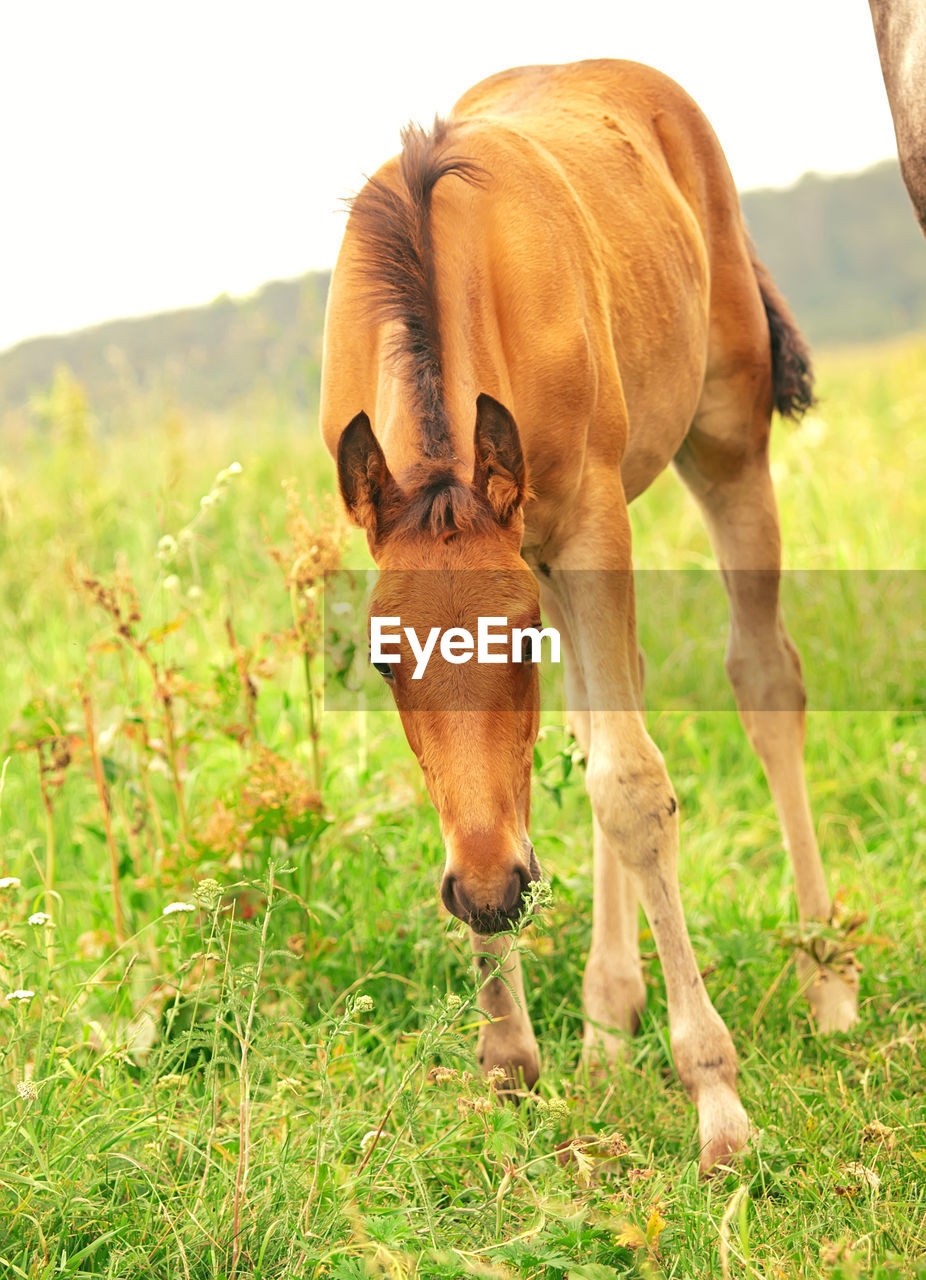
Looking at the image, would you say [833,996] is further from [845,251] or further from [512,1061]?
[845,251]

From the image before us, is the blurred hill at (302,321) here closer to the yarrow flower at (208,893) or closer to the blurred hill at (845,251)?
the blurred hill at (845,251)

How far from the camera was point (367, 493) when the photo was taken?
245 centimetres

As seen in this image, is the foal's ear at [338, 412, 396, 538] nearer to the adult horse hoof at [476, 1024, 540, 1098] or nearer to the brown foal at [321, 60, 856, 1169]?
the brown foal at [321, 60, 856, 1169]

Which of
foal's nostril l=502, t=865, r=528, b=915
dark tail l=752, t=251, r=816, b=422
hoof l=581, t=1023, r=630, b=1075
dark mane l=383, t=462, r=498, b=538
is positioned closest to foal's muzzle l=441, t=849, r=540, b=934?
foal's nostril l=502, t=865, r=528, b=915

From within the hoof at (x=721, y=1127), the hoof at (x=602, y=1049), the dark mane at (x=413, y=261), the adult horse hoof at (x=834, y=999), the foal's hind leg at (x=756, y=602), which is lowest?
the adult horse hoof at (x=834, y=999)

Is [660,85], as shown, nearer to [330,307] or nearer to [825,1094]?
[330,307]

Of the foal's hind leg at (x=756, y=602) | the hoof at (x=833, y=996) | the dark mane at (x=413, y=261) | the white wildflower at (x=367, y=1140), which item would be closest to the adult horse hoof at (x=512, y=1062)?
the white wildflower at (x=367, y=1140)

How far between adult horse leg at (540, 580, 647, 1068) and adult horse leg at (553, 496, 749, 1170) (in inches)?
9.3

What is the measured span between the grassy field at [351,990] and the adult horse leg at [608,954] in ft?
0.27

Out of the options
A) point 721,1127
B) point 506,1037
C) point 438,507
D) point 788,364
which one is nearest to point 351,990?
point 506,1037

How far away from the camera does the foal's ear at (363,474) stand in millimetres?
2395

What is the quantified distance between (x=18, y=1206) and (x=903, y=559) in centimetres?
502

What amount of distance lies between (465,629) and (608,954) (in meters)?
1.41

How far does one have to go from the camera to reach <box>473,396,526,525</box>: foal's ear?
240 centimetres
